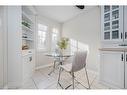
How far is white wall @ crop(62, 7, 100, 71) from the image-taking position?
3.36m

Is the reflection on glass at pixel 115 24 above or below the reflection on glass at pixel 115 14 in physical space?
below

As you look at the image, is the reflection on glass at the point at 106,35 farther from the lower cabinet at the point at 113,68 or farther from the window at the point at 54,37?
the window at the point at 54,37

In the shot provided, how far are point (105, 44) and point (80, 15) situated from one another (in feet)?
6.54

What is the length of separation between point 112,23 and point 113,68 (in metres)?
1.04

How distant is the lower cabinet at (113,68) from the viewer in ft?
6.55

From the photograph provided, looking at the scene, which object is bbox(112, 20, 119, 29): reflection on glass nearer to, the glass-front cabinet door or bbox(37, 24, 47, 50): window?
the glass-front cabinet door

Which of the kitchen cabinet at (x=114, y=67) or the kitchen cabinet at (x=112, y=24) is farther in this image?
the kitchen cabinet at (x=112, y=24)

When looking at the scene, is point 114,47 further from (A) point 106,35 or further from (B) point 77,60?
(B) point 77,60

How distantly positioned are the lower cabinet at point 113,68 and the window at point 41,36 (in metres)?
2.60

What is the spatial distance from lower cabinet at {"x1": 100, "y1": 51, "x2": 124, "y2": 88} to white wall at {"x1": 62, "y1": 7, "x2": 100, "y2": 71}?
37.1 inches

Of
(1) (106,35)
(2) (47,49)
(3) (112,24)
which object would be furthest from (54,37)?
(3) (112,24)

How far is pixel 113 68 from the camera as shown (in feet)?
7.06

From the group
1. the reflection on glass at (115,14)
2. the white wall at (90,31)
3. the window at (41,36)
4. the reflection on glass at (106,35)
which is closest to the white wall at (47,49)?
the window at (41,36)
